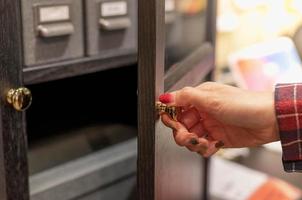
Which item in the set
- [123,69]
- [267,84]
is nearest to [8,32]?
[123,69]

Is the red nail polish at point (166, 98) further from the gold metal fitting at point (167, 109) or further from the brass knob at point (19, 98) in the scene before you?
the brass knob at point (19, 98)

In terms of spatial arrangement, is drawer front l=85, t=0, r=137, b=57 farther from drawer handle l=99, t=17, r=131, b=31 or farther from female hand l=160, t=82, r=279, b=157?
female hand l=160, t=82, r=279, b=157

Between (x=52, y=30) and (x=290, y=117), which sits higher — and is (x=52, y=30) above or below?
above

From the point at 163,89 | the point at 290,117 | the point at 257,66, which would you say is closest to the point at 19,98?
the point at 163,89

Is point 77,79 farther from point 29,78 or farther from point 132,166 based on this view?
point 29,78

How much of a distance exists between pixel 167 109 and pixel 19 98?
0.73ft

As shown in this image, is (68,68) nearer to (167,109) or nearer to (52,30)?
(52,30)

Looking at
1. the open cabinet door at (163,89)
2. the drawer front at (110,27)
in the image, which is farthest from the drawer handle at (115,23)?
the open cabinet door at (163,89)

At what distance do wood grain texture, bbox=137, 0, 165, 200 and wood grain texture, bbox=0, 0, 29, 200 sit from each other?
0.22 meters

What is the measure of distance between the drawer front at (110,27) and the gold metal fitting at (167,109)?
244mm

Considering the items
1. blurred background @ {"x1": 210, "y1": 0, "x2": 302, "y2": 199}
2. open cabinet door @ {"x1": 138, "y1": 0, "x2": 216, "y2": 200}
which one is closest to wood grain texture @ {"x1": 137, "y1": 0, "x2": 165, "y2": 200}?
open cabinet door @ {"x1": 138, "y1": 0, "x2": 216, "y2": 200}

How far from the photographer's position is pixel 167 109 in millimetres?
633

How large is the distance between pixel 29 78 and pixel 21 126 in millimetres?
74

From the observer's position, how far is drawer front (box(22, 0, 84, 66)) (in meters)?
0.74
